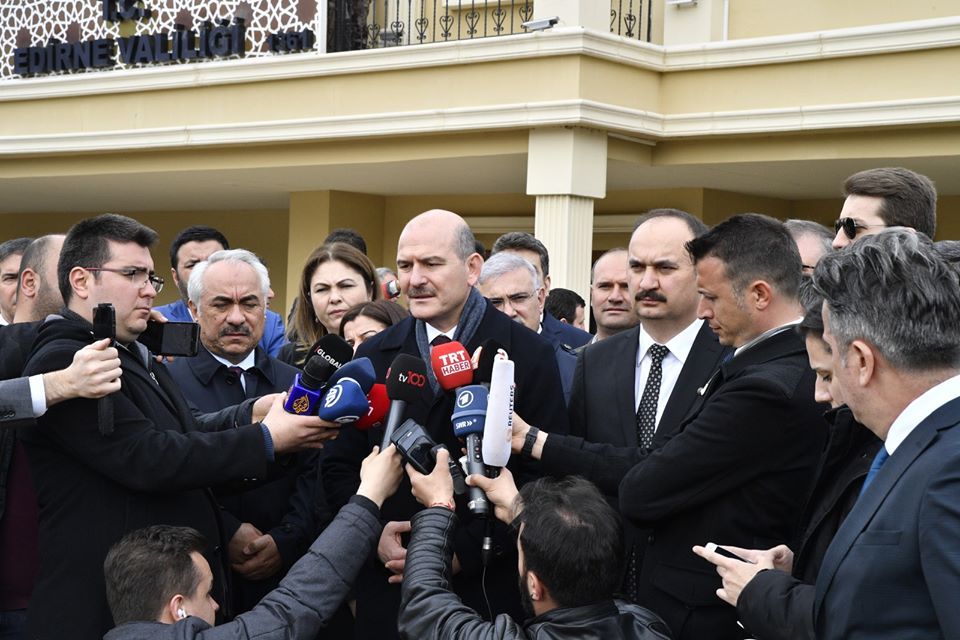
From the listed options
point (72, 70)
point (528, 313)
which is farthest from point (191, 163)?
point (528, 313)

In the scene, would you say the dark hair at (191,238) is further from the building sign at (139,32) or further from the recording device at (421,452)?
the building sign at (139,32)

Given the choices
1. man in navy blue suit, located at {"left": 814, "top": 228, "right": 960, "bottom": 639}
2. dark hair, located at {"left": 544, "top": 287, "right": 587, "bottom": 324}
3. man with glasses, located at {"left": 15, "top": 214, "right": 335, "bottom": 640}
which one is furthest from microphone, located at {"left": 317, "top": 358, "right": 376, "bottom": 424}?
dark hair, located at {"left": 544, "top": 287, "right": 587, "bottom": 324}

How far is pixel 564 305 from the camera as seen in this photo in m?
8.39

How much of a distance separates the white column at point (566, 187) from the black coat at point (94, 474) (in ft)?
25.9

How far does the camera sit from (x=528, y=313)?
19.2 feet

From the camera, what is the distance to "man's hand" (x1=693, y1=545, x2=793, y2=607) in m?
2.83

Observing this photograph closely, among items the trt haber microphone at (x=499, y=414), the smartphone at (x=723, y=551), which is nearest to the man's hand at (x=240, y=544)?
the trt haber microphone at (x=499, y=414)

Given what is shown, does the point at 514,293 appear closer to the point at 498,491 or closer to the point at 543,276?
the point at 543,276

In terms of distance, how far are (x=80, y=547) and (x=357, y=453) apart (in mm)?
906

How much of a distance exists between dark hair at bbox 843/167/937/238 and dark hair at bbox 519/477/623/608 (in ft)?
5.23

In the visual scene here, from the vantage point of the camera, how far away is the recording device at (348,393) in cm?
337

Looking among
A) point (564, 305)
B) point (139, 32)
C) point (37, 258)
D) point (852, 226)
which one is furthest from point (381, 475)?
point (139, 32)

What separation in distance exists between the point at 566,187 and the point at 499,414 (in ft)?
26.7

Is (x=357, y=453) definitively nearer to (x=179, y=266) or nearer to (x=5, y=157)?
(x=179, y=266)
